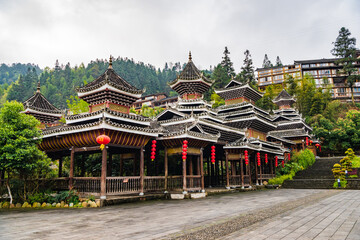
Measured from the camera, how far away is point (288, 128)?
134 ft

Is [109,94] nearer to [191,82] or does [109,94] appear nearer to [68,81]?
[191,82]

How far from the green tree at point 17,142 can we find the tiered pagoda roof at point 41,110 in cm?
721

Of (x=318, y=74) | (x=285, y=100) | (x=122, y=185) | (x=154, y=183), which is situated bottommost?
(x=154, y=183)

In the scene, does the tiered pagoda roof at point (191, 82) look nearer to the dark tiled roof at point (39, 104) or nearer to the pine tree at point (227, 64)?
the dark tiled roof at point (39, 104)

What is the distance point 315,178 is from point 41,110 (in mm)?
27208

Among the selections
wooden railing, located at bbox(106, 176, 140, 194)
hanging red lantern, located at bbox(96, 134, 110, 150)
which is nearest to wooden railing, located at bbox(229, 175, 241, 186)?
wooden railing, located at bbox(106, 176, 140, 194)

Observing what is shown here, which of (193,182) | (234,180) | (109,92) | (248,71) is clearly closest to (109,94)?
(109,92)

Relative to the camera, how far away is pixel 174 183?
16906mm

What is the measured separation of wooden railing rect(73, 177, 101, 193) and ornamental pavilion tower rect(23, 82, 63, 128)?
9.20m

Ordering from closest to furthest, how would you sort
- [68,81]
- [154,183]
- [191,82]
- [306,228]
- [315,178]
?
1. [306,228]
2. [154,183]
3. [191,82]
4. [315,178]
5. [68,81]

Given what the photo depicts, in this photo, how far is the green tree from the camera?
494 inches

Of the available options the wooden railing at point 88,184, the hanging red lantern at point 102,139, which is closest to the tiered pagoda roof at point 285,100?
the wooden railing at point 88,184

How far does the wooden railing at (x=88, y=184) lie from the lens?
1350cm

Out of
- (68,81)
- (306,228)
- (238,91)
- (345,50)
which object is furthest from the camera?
(68,81)
